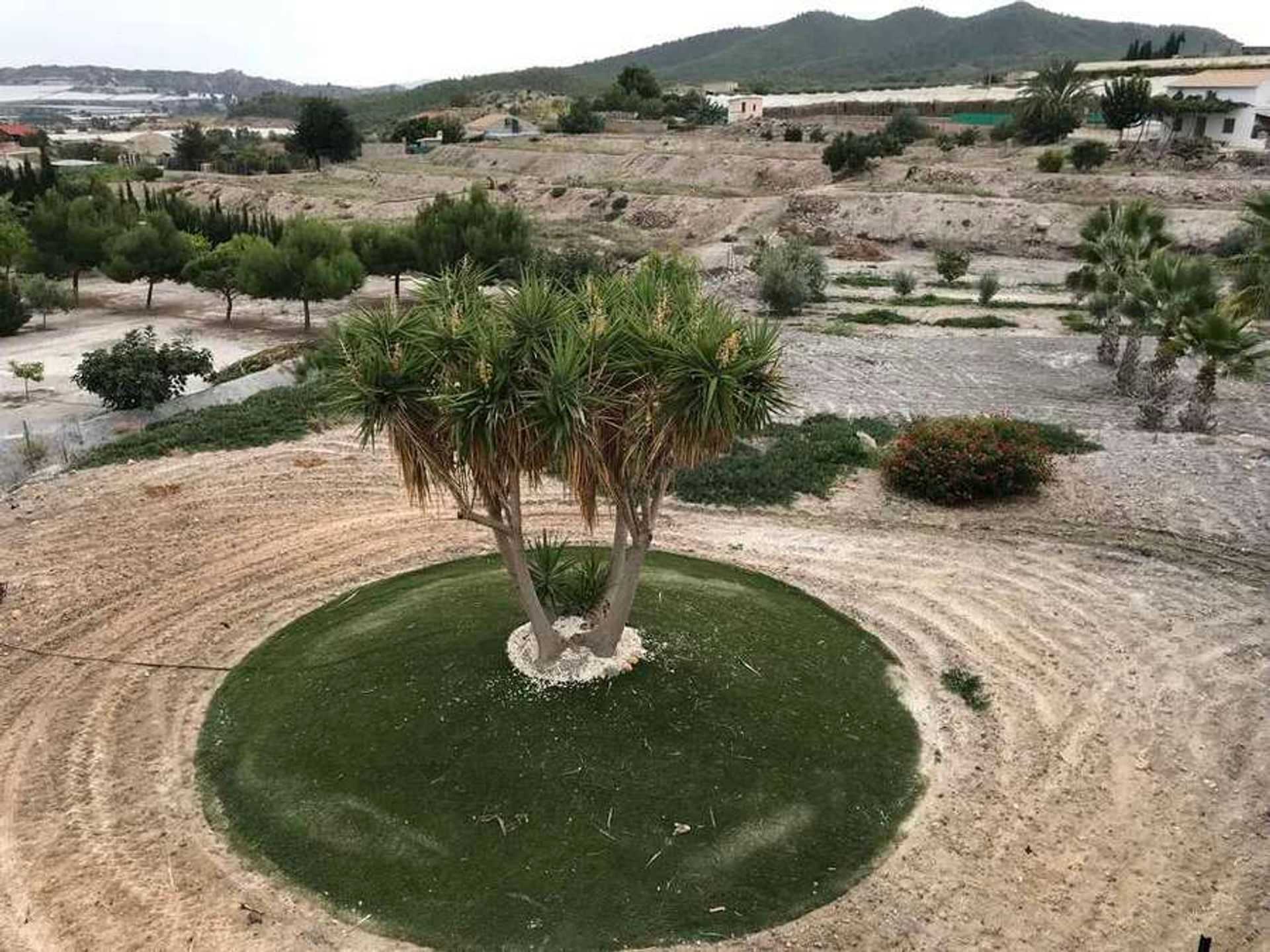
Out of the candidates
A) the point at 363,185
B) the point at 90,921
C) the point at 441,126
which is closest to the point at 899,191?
the point at 363,185

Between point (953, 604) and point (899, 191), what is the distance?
145 ft

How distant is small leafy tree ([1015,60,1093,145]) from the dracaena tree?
2505 inches

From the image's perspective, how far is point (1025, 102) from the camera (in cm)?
6625

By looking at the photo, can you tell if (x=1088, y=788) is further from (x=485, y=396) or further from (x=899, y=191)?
(x=899, y=191)

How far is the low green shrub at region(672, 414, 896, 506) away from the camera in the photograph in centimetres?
1795

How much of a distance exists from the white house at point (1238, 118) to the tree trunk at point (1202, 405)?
4775 centimetres

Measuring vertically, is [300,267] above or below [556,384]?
below

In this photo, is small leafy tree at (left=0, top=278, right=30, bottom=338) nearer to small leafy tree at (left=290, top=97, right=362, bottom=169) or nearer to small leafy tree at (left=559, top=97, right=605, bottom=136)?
small leafy tree at (left=290, top=97, right=362, bottom=169)

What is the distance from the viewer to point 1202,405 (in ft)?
66.2

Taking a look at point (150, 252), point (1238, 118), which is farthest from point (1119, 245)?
point (1238, 118)

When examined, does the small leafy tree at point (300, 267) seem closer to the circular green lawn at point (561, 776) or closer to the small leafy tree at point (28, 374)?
the small leafy tree at point (28, 374)

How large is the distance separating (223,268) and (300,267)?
14.5 feet

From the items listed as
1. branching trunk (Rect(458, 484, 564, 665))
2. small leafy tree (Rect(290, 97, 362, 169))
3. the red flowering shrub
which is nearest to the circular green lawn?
branching trunk (Rect(458, 484, 564, 665))

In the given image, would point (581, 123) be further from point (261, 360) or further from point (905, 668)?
point (905, 668)
